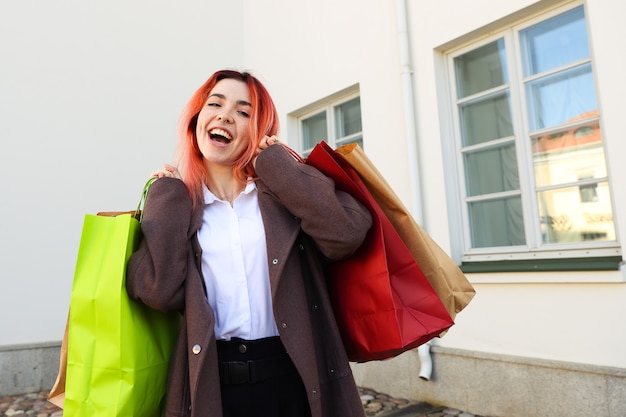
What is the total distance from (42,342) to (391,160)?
4.13 metres

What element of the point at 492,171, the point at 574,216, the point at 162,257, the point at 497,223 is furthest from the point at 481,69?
the point at 162,257

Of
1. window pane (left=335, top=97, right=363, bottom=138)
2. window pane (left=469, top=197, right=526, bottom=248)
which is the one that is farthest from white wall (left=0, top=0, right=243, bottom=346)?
window pane (left=469, top=197, right=526, bottom=248)

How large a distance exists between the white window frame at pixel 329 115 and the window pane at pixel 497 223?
1.69 meters

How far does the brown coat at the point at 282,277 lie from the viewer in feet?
4.27

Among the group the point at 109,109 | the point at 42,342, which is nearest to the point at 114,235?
the point at 42,342

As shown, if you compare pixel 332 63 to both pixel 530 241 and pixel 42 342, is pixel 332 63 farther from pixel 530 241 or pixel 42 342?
pixel 42 342

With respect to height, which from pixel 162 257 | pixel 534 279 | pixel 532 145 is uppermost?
pixel 532 145

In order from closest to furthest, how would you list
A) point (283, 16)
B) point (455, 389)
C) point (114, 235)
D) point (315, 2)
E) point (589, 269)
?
point (114, 235)
point (589, 269)
point (455, 389)
point (315, 2)
point (283, 16)

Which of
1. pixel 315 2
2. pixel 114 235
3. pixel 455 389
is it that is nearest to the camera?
pixel 114 235

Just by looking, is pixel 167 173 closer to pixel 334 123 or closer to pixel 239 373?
pixel 239 373

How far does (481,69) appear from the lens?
4.11 metres

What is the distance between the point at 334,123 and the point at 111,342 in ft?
14.8

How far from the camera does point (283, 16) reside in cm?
609

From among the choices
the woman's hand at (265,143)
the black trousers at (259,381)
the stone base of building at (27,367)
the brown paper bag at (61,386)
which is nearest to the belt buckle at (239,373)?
the black trousers at (259,381)
